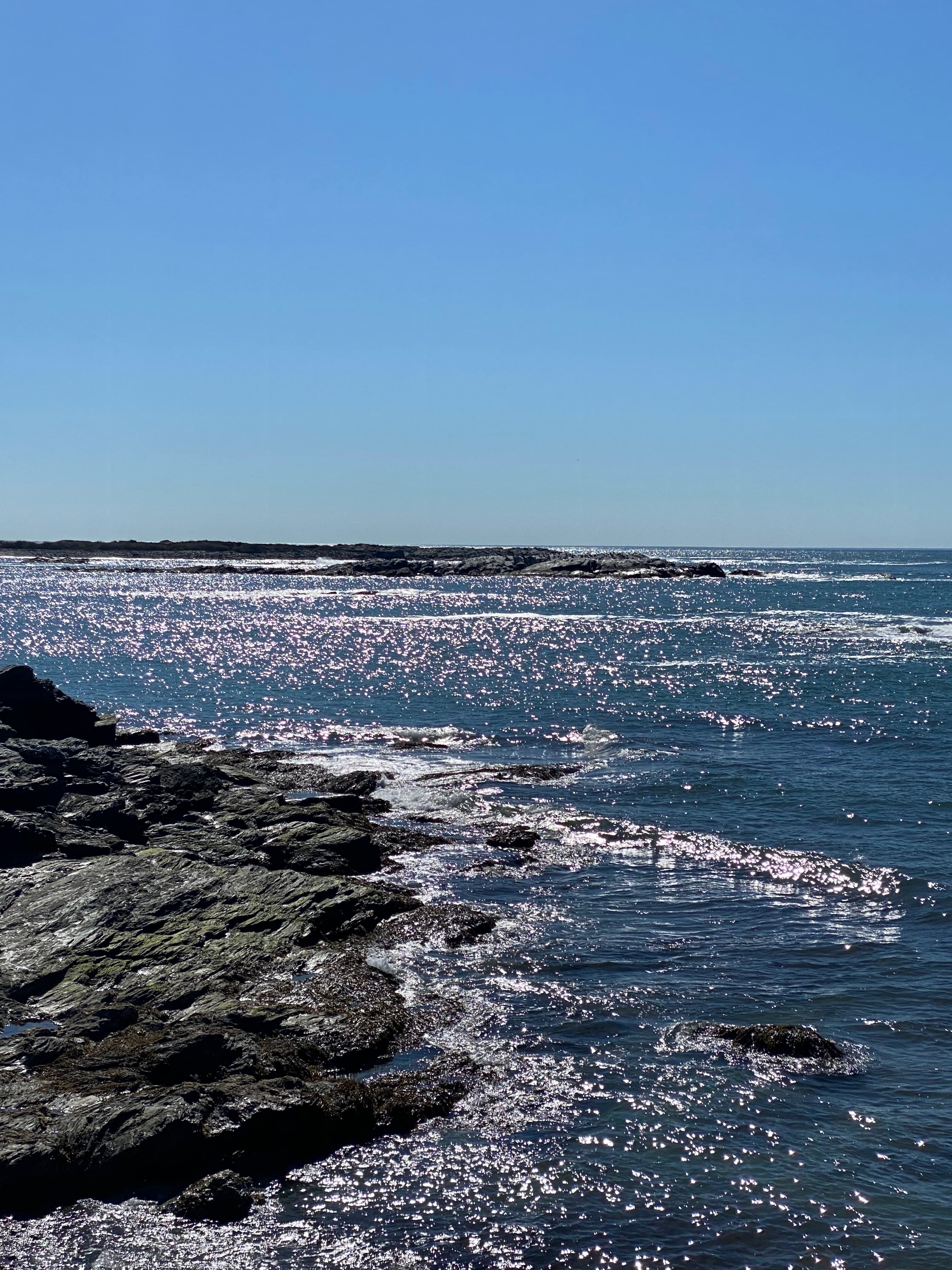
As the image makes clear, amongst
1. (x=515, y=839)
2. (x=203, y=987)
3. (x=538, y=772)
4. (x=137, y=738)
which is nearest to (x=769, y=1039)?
(x=203, y=987)

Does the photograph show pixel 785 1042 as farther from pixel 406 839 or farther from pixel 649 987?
pixel 406 839

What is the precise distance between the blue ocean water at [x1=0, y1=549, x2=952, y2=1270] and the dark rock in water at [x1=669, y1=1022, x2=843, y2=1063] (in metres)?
0.38

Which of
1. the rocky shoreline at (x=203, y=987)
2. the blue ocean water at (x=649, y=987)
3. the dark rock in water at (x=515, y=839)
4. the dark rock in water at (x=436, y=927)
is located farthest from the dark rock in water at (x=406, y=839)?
the dark rock in water at (x=436, y=927)

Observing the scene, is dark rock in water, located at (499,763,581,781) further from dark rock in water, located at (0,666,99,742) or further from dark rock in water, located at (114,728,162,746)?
dark rock in water, located at (0,666,99,742)

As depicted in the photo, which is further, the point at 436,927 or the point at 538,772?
the point at 538,772

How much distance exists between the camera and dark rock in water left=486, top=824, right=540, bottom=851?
100ft

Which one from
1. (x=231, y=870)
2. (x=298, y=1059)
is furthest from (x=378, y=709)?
(x=298, y=1059)

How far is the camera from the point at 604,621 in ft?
408

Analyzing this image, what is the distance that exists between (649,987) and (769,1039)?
308cm

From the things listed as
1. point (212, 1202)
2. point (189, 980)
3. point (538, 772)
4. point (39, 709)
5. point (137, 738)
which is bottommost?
point (212, 1202)

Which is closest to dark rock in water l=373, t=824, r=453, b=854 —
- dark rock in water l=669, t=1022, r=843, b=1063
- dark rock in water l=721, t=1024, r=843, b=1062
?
dark rock in water l=669, t=1022, r=843, b=1063

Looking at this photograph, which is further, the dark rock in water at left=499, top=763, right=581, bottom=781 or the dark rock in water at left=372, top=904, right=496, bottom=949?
the dark rock in water at left=499, top=763, right=581, bottom=781

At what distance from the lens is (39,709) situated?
4094 centimetres

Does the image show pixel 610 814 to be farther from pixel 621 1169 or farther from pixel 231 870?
pixel 621 1169
